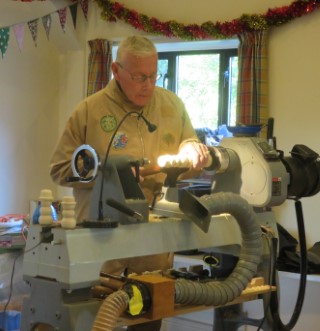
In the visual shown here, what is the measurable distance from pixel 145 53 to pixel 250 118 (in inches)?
75.0

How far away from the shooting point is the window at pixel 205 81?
12.8 feet

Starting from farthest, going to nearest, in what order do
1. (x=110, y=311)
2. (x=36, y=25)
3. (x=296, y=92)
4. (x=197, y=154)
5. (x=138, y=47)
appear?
(x=36, y=25) < (x=296, y=92) < (x=138, y=47) < (x=197, y=154) < (x=110, y=311)

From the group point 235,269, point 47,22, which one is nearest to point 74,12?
point 47,22

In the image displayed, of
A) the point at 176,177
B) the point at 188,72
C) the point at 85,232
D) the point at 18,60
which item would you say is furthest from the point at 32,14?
the point at 85,232

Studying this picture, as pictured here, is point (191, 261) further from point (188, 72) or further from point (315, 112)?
point (188, 72)

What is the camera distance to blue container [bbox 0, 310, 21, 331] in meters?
3.10

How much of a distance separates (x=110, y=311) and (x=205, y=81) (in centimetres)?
304

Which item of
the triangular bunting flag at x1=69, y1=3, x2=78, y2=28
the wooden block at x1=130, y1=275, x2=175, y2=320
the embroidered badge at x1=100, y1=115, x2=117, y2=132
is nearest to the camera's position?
the wooden block at x1=130, y1=275, x2=175, y2=320

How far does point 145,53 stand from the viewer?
1.71 m

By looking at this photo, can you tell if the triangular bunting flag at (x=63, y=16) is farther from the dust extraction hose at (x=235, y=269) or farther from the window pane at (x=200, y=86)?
the dust extraction hose at (x=235, y=269)

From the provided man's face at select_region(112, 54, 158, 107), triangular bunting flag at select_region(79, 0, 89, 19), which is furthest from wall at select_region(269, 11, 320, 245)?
man's face at select_region(112, 54, 158, 107)

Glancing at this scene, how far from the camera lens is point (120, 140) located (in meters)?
1.74

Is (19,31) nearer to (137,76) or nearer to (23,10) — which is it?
(23,10)

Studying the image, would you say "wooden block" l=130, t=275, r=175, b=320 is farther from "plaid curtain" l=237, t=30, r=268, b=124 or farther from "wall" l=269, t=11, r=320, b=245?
"plaid curtain" l=237, t=30, r=268, b=124
